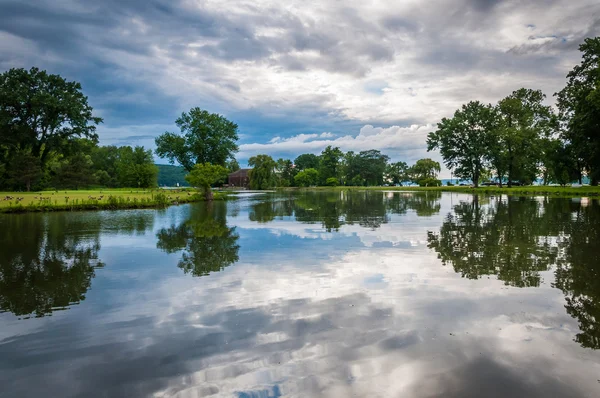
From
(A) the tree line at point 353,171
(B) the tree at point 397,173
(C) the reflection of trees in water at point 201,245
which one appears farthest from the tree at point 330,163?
(C) the reflection of trees in water at point 201,245

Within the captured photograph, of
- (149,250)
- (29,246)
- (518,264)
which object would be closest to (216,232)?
(149,250)

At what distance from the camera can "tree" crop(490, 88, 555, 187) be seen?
54188 mm

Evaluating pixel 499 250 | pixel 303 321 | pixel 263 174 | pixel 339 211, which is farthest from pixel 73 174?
pixel 303 321

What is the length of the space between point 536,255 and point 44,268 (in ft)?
40.1

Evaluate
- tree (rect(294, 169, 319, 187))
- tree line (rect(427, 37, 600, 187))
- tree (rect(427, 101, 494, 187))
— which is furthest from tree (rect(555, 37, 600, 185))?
tree (rect(294, 169, 319, 187))

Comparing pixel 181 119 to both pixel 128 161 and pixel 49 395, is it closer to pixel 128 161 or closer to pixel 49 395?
pixel 128 161

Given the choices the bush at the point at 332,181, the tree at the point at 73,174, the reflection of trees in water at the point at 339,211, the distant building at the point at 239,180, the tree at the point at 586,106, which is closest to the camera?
the reflection of trees in water at the point at 339,211

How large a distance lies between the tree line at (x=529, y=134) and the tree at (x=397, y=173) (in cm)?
4900

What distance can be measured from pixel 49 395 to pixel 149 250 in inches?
302

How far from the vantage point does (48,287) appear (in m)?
7.00

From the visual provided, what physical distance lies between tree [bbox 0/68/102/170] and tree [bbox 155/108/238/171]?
13.0 m

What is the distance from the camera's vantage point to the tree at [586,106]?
34281mm

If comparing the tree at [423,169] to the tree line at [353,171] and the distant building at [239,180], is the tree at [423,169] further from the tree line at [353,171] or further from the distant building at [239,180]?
the distant building at [239,180]

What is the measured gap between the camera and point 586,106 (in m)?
→ 34.5
